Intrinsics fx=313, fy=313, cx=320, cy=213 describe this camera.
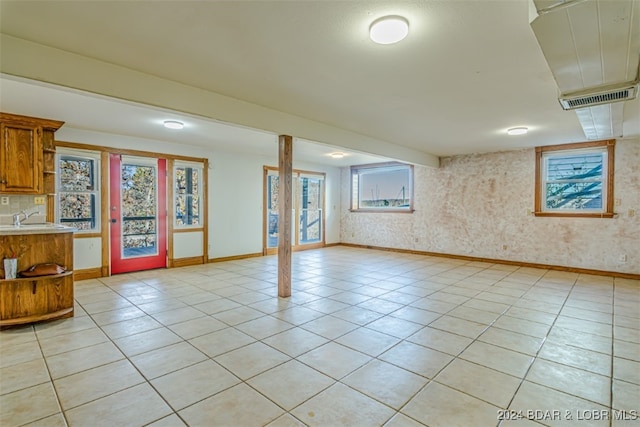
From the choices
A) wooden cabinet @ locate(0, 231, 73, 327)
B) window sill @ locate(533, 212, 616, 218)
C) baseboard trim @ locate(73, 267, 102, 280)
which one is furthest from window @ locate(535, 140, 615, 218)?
baseboard trim @ locate(73, 267, 102, 280)

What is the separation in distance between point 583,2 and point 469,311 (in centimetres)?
308

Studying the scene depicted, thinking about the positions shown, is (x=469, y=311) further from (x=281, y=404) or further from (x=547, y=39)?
(x=547, y=39)

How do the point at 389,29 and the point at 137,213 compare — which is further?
the point at 137,213

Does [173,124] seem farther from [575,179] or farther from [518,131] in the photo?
[575,179]

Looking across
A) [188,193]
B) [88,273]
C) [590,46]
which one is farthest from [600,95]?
[88,273]

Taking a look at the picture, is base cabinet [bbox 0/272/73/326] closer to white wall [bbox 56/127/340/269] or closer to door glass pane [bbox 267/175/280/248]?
white wall [bbox 56/127/340/269]

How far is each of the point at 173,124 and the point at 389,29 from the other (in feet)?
11.6

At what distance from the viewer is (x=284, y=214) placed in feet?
14.2

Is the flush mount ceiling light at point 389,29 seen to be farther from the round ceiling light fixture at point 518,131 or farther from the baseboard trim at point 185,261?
the baseboard trim at point 185,261

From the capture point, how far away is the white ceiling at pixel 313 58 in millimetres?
1938

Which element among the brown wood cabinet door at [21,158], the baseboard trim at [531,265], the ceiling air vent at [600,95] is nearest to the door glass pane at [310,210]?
the baseboard trim at [531,265]

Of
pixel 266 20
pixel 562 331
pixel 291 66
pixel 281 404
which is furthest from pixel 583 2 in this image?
pixel 562 331

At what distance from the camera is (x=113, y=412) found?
1874 millimetres

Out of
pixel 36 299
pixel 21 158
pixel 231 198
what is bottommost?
pixel 36 299
